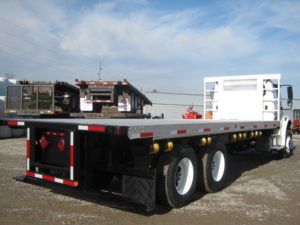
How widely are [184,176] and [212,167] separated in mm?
1057

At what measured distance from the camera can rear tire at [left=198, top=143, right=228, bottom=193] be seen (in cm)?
525

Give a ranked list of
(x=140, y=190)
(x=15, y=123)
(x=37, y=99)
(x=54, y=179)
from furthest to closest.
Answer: (x=37, y=99)
(x=15, y=123)
(x=54, y=179)
(x=140, y=190)

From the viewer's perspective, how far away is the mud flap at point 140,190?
3.91m

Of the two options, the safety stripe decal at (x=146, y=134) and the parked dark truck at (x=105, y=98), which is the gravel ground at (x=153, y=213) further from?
the parked dark truck at (x=105, y=98)

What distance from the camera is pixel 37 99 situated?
12664 millimetres

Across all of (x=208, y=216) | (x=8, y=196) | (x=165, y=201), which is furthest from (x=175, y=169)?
(x=8, y=196)

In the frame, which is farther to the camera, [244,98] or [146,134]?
[244,98]

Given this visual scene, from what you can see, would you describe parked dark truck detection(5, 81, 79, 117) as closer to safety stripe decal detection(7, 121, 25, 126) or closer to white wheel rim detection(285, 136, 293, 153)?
safety stripe decal detection(7, 121, 25, 126)

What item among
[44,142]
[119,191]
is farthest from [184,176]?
[44,142]

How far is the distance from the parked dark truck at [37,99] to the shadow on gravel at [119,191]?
736 centimetres

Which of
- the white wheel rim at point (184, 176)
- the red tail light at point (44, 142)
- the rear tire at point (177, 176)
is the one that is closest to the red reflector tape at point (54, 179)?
the red tail light at point (44, 142)

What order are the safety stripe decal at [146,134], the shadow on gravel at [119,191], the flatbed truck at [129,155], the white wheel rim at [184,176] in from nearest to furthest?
1. the safety stripe decal at [146,134]
2. the flatbed truck at [129,155]
3. the shadow on gravel at [119,191]
4. the white wheel rim at [184,176]

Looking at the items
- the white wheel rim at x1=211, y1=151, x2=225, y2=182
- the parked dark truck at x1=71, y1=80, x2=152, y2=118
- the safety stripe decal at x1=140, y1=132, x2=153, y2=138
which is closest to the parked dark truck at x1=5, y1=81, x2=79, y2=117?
the parked dark truck at x1=71, y1=80, x2=152, y2=118

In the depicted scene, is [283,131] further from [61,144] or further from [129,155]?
[61,144]
